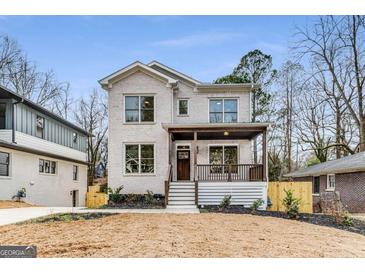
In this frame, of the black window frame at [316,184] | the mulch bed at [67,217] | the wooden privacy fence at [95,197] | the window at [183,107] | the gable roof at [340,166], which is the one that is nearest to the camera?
the mulch bed at [67,217]

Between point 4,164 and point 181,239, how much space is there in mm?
10056

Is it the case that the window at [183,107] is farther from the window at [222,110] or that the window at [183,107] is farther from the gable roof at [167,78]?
the window at [222,110]

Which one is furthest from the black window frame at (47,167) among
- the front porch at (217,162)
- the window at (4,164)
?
the front porch at (217,162)

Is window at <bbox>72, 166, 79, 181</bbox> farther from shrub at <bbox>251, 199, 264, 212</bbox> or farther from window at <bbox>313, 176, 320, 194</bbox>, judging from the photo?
window at <bbox>313, 176, 320, 194</bbox>

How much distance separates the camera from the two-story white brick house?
12.2 m

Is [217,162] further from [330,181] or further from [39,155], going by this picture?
[39,155]

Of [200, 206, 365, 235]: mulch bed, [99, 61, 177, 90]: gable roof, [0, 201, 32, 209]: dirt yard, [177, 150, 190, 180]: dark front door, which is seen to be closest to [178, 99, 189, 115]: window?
[99, 61, 177, 90]: gable roof

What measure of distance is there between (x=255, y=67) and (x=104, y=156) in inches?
282

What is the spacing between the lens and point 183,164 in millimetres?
14516

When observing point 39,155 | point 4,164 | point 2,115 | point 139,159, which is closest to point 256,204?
point 139,159

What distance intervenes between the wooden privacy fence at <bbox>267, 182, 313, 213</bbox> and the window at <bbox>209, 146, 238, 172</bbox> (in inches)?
82.8

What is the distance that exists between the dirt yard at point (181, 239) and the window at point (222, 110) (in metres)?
6.92

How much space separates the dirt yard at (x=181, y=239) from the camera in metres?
5.03
